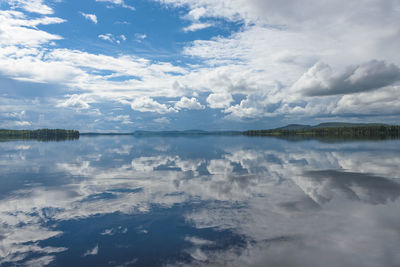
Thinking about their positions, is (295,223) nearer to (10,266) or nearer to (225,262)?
(225,262)

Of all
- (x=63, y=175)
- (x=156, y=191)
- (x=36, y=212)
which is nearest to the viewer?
(x=36, y=212)

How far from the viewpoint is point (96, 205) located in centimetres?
2162

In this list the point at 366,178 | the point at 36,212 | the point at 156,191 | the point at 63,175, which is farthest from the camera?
the point at 63,175

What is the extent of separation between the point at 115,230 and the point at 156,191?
9.97 meters

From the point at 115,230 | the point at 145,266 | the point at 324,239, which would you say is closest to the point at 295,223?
the point at 324,239

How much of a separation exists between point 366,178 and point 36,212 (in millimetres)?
37608

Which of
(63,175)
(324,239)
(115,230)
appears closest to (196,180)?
(115,230)

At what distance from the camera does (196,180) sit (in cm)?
3166

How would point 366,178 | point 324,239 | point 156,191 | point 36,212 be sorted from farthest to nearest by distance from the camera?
point 366,178
point 156,191
point 36,212
point 324,239

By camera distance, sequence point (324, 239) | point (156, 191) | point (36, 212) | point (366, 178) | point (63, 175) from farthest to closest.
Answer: point (63, 175), point (366, 178), point (156, 191), point (36, 212), point (324, 239)

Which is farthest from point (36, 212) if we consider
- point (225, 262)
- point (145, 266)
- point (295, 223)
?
point (295, 223)

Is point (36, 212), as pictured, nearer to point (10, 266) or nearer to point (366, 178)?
point (10, 266)

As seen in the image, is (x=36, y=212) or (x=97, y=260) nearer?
(x=97, y=260)

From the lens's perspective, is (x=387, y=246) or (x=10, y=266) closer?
(x=10, y=266)
